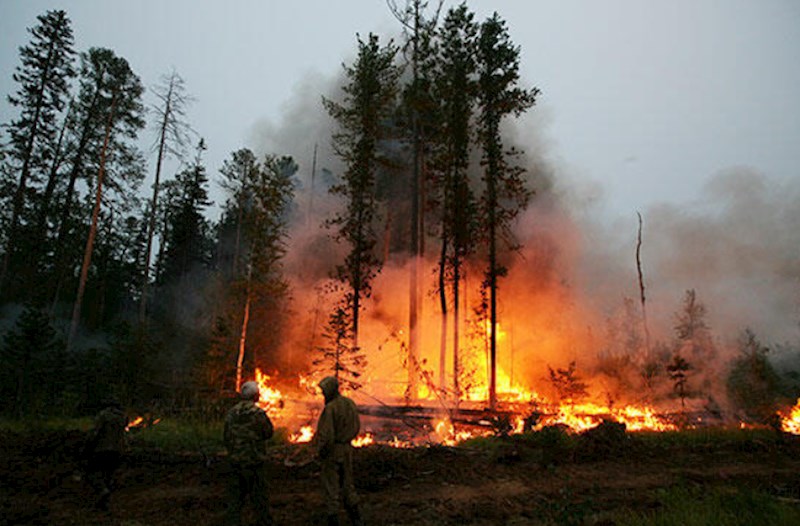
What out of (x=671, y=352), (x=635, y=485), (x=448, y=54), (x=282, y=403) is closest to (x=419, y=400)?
(x=282, y=403)

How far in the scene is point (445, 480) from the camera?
9250 millimetres

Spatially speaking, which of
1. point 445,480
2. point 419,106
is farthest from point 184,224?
point 445,480

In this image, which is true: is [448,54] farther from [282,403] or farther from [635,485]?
[635,485]

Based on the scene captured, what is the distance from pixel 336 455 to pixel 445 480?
3527mm

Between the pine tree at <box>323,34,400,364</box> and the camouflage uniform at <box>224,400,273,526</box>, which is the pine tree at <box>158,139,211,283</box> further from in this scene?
the camouflage uniform at <box>224,400,273,526</box>

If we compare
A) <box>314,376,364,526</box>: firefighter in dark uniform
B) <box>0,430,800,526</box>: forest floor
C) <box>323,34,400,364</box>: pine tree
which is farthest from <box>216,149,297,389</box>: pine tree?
<box>314,376,364,526</box>: firefighter in dark uniform

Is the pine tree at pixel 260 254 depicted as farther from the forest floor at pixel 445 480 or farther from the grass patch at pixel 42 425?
the forest floor at pixel 445 480

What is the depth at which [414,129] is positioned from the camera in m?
23.2

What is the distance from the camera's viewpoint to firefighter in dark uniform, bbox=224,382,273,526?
6.51 meters

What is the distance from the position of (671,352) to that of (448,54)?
2288 cm

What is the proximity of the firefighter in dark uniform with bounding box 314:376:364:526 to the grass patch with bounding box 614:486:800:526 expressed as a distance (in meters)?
3.71

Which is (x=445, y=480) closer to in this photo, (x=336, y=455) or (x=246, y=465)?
(x=336, y=455)

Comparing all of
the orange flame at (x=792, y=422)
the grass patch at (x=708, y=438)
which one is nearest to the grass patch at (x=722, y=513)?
the grass patch at (x=708, y=438)

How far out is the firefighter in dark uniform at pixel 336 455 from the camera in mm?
6566
